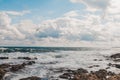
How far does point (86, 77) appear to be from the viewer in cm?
3036

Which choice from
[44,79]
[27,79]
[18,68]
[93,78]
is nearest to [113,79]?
[93,78]

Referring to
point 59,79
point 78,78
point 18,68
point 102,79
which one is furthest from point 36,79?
point 18,68

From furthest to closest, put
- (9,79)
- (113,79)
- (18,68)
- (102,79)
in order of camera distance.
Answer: (18,68), (9,79), (102,79), (113,79)

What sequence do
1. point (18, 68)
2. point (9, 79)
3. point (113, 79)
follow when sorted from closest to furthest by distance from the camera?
point (113, 79)
point (9, 79)
point (18, 68)

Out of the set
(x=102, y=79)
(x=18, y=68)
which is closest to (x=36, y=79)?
(x=102, y=79)

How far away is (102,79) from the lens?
31.7 m

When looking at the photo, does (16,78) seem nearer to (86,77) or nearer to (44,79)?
(44,79)

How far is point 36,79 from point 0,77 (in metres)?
5.31

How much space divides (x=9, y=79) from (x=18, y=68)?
11.7m

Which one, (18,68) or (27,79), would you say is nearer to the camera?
(27,79)

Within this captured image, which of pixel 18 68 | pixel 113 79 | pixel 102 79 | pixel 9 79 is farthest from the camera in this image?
pixel 18 68

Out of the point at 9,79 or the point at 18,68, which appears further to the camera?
the point at 18,68

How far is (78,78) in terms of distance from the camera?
29938 millimetres

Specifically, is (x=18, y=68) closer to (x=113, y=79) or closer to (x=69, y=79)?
(x=69, y=79)
